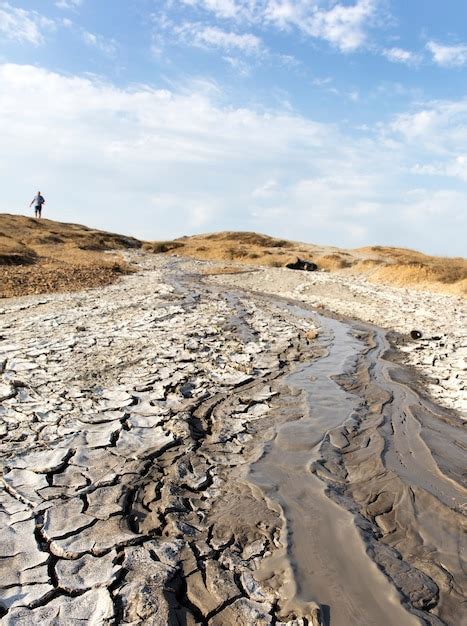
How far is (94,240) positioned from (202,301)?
2155cm

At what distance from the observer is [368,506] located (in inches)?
127

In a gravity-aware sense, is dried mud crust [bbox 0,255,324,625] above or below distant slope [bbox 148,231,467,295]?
below

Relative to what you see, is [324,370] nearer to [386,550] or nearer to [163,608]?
[386,550]

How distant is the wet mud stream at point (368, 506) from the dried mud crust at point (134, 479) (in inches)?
6.5

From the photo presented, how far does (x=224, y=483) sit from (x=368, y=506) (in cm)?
101

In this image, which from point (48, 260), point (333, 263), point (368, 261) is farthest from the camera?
point (333, 263)

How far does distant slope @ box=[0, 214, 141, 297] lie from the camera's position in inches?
516

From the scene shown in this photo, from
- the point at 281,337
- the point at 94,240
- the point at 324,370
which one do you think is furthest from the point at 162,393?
the point at 94,240

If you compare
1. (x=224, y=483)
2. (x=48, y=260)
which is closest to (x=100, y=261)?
(x=48, y=260)

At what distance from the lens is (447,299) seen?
1379 centimetres

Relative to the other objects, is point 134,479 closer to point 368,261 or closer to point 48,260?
point 48,260

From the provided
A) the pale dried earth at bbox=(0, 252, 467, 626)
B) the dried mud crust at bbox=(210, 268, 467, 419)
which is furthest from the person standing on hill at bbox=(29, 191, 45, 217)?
the pale dried earth at bbox=(0, 252, 467, 626)

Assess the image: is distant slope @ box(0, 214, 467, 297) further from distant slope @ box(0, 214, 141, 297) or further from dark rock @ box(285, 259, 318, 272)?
dark rock @ box(285, 259, 318, 272)

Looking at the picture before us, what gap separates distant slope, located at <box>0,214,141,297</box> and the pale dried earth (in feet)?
19.3
